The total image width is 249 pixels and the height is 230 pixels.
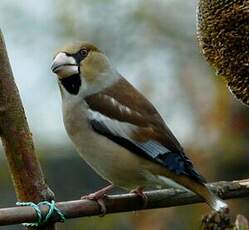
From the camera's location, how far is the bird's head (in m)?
3.04

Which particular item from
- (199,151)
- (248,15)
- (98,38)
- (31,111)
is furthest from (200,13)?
(31,111)

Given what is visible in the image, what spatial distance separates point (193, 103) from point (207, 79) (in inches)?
5.9

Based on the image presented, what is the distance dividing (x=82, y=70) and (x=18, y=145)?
0.63 m

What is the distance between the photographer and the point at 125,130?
3139mm

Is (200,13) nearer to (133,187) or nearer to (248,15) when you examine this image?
(248,15)

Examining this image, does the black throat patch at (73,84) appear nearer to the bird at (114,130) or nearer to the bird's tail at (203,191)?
the bird at (114,130)

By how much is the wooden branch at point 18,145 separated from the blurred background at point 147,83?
97.0 inches

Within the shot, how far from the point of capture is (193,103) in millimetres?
5516

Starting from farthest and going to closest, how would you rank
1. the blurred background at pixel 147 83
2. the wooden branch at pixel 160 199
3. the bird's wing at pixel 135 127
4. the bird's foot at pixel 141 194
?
the blurred background at pixel 147 83 → the bird's wing at pixel 135 127 → the bird's foot at pixel 141 194 → the wooden branch at pixel 160 199

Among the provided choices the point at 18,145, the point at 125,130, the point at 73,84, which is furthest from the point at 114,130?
the point at 18,145

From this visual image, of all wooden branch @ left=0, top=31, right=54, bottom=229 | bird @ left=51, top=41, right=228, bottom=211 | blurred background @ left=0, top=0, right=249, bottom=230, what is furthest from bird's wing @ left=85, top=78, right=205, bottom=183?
blurred background @ left=0, top=0, right=249, bottom=230

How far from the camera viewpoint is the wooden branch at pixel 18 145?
8.57 feet

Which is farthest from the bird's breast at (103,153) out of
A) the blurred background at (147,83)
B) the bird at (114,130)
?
the blurred background at (147,83)

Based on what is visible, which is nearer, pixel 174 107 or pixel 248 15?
pixel 248 15
